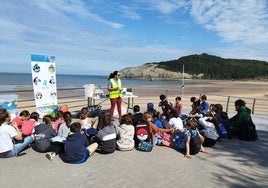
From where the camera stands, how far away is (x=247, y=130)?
23.2 ft

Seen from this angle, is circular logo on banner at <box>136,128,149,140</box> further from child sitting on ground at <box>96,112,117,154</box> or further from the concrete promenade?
child sitting on ground at <box>96,112,117,154</box>

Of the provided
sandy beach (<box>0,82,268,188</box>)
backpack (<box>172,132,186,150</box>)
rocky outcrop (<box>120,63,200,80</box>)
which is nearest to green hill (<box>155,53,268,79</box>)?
rocky outcrop (<box>120,63,200,80</box>)

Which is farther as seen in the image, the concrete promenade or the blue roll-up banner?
the blue roll-up banner

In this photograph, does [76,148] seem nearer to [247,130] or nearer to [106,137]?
[106,137]

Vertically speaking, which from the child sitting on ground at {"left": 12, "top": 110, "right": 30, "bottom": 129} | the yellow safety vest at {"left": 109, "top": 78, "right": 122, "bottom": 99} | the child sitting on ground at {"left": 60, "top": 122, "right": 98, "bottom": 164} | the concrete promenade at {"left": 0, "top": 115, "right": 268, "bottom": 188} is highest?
the yellow safety vest at {"left": 109, "top": 78, "right": 122, "bottom": 99}

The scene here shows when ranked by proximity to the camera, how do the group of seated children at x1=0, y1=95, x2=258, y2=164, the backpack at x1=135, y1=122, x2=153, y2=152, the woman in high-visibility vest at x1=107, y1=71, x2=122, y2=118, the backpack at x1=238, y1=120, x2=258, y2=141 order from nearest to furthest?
the group of seated children at x1=0, y1=95, x2=258, y2=164 → the backpack at x1=135, y1=122, x2=153, y2=152 → the backpack at x1=238, y1=120, x2=258, y2=141 → the woman in high-visibility vest at x1=107, y1=71, x2=122, y2=118

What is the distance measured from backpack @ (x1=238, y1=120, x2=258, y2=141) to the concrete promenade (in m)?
1.08

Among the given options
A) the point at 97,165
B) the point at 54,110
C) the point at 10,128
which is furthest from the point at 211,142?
the point at 54,110

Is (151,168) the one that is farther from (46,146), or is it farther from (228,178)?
(46,146)

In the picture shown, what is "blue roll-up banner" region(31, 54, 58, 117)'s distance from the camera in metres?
8.12

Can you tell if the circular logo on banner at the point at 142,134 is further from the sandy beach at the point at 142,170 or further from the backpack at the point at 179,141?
the backpack at the point at 179,141

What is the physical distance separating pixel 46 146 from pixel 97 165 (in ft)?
4.14

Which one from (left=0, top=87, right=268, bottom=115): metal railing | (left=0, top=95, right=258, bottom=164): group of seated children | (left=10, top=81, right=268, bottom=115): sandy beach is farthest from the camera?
(left=10, top=81, right=268, bottom=115): sandy beach

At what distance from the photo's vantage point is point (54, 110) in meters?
8.68
